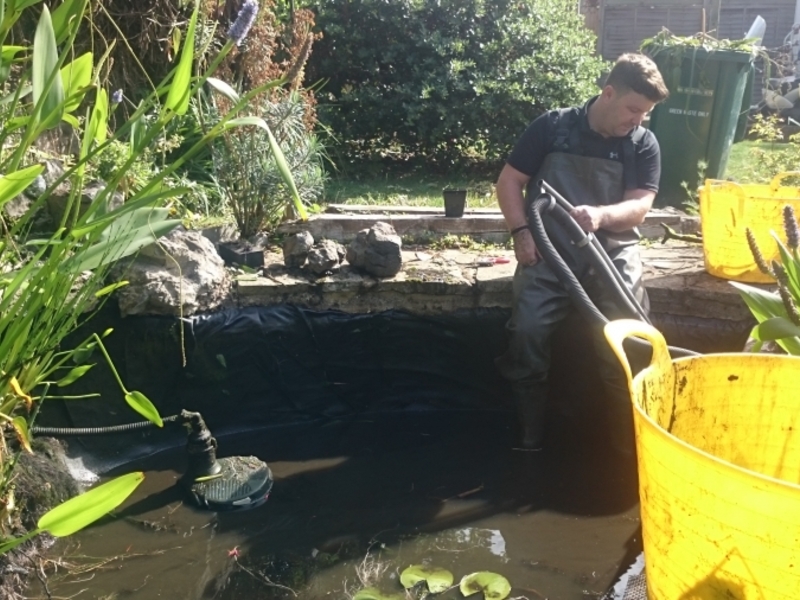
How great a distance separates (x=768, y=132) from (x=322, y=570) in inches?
186

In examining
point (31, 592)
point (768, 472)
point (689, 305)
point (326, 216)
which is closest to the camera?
point (768, 472)

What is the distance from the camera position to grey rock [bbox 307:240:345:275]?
3.86 metres

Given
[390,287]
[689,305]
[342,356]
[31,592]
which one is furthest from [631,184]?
[31,592]

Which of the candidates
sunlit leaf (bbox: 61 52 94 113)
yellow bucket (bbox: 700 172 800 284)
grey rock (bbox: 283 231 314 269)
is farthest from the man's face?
sunlit leaf (bbox: 61 52 94 113)

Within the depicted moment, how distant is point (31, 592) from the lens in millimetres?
2600

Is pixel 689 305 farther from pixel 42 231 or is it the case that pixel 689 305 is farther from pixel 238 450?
pixel 42 231

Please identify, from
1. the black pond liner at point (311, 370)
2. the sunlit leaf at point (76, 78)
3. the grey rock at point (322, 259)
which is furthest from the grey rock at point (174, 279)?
the sunlit leaf at point (76, 78)

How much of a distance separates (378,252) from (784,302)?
210 centimetres

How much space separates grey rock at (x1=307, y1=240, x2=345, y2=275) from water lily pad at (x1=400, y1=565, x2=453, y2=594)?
1654 mm

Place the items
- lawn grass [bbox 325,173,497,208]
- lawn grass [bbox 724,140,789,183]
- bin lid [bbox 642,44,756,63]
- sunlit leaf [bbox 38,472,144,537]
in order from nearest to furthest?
1. sunlit leaf [bbox 38,472,144,537]
2. bin lid [bbox 642,44,756,63]
3. lawn grass [bbox 325,173,497,208]
4. lawn grass [bbox 724,140,789,183]

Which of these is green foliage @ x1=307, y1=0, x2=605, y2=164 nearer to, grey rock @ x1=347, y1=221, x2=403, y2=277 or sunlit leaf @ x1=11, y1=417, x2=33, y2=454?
grey rock @ x1=347, y1=221, x2=403, y2=277

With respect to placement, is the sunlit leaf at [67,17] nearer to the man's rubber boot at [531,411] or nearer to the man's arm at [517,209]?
the man's arm at [517,209]

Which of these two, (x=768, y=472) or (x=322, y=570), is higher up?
(x=768, y=472)

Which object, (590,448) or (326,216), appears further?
(326,216)
